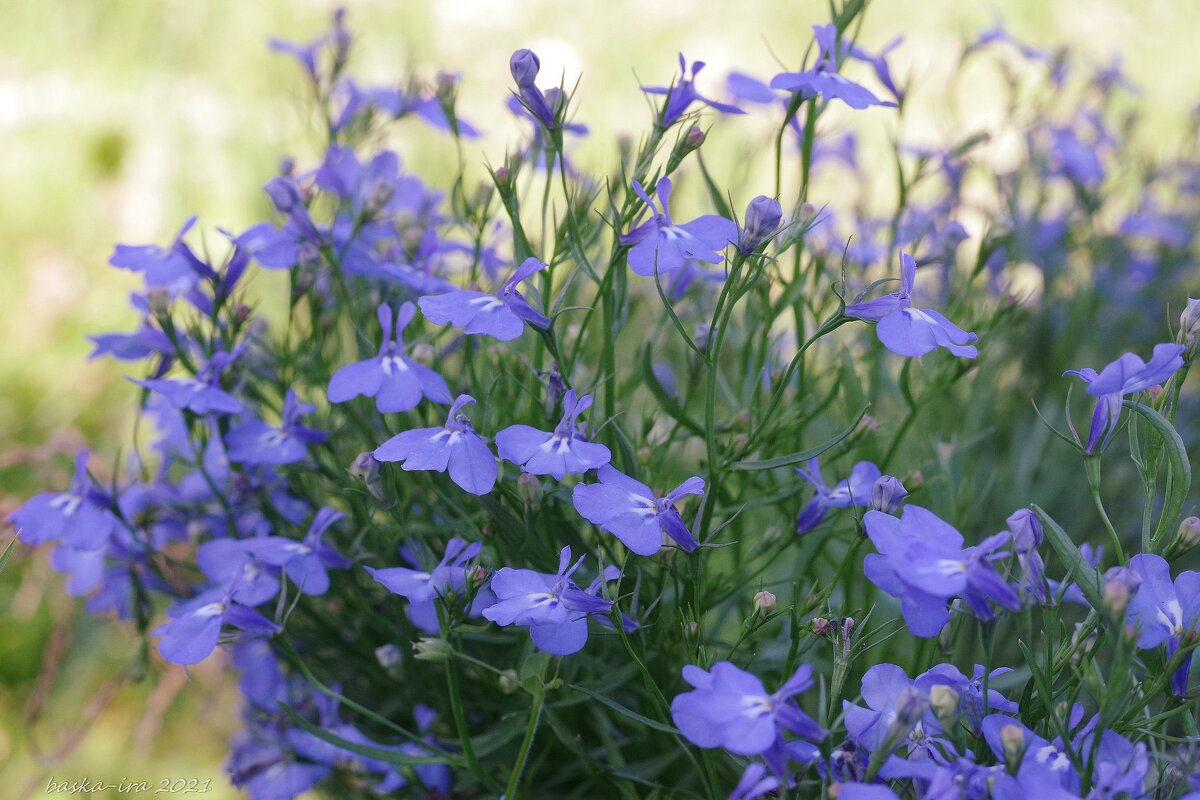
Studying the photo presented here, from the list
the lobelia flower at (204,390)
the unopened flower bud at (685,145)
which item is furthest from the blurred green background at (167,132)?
the lobelia flower at (204,390)

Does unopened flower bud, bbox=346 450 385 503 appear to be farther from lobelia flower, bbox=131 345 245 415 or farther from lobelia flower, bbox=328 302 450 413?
lobelia flower, bbox=131 345 245 415

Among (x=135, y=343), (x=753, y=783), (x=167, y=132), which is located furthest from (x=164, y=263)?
(x=167, y=132)

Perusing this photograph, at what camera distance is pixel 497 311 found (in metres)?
0.88

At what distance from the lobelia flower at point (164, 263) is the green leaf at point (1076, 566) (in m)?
0.81

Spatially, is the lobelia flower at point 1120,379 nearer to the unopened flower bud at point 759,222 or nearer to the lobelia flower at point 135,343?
the unopened flower bud at point 759,222

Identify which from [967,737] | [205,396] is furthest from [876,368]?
[205,396]

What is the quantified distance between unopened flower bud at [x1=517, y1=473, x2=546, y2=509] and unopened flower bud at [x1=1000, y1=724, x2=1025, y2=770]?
379 millimetres

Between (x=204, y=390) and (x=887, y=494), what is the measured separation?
0.64m

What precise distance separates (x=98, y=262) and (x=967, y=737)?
2.32m

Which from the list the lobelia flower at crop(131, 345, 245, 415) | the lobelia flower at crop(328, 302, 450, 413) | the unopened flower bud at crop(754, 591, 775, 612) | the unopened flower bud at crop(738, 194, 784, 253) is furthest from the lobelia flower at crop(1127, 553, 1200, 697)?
the lobelia flower at crop(131, 345, 245, 415)

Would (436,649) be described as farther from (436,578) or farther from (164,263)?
(164,263)

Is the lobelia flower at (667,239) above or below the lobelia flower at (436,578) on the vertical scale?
above

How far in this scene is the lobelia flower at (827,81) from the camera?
97 cm

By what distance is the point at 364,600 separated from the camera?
1109 mm
